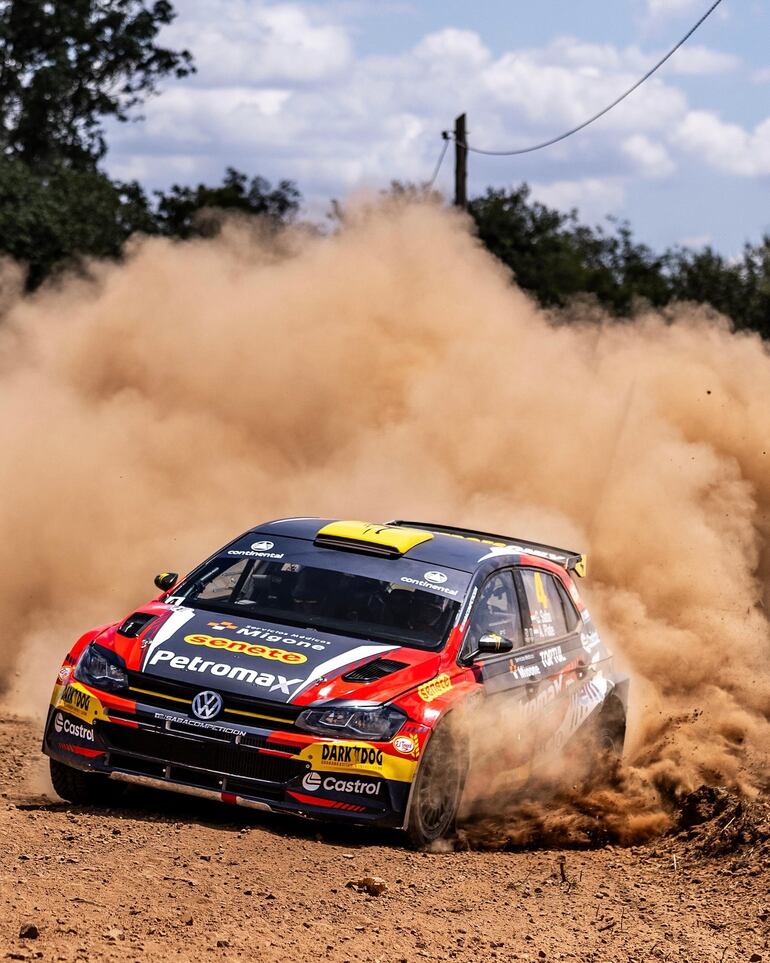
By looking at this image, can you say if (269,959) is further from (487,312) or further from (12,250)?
(12,250)

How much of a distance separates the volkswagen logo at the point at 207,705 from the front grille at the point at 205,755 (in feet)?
0.40

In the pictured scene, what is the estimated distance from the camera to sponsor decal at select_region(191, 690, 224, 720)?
726 cm

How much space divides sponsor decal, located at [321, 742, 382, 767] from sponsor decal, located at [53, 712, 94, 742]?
1.19 m

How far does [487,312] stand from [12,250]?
15677 mm

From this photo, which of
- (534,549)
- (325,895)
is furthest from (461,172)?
(325,895)

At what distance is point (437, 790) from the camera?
293 inches

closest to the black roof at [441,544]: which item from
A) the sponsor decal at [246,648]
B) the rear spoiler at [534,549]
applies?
the rear spoiler at [534,549]

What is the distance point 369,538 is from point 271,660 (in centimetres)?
137

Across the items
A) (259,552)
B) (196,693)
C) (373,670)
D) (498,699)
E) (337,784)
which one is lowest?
(337,784)

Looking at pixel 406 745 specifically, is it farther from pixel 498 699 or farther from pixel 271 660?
pixel 498 699

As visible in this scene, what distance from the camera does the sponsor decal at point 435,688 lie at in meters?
7.38

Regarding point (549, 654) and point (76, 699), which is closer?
point (76, 699)

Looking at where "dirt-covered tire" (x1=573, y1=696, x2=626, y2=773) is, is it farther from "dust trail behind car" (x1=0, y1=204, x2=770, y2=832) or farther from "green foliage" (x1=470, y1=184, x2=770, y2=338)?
"green foliage" (x1=470, y1=184, x2=770, y2=338)

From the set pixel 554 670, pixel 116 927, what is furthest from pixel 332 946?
pixel 554 670
